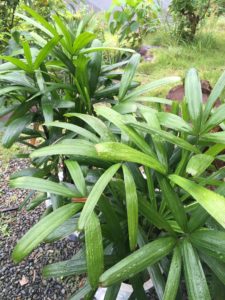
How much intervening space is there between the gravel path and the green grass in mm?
2249

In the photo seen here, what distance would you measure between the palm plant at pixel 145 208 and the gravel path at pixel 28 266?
54 centimetres

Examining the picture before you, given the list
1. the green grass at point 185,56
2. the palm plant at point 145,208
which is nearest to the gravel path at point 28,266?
the palm plant at point 145,208

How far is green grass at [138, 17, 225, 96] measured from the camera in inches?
148

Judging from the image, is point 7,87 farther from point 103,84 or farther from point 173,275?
point 173,275

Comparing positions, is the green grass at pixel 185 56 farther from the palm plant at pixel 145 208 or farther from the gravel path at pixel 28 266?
the palm plant at pixel 145 208

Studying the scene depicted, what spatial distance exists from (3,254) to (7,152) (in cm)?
105

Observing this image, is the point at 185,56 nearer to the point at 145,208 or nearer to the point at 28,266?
the point at 28,266

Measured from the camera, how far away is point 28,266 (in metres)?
1.67

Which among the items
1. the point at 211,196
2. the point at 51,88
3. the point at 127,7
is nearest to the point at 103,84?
the point at 51,88

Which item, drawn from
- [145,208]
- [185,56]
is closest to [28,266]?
[145,208]

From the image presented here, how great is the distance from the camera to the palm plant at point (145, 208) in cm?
82

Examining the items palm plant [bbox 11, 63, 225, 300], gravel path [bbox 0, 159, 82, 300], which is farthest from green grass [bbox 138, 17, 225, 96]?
palm plant [bbox 11, 63, 225, 300]

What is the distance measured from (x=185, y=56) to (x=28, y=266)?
3247mm

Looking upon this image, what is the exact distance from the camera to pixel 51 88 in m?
1.35
